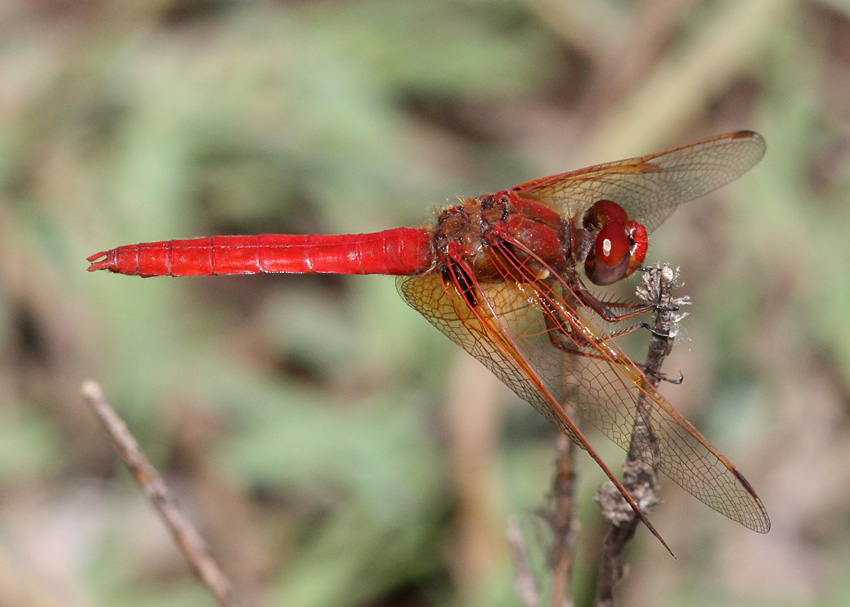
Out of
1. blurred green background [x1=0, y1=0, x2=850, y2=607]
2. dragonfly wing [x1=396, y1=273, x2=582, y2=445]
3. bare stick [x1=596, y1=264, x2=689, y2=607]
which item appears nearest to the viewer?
bare stick [x1=596, y1=264, x2=689, y2=607]

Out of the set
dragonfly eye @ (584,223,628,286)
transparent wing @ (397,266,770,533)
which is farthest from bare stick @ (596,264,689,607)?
dragonfly eye @ (584,223,628,286)

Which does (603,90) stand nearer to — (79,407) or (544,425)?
(544,425)

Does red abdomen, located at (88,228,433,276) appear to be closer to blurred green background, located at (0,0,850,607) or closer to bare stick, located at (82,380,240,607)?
blurred green background, located at (0,0,850,607)

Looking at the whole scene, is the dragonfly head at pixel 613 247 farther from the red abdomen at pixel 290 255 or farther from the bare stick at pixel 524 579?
the bare stick at pixel 524 579

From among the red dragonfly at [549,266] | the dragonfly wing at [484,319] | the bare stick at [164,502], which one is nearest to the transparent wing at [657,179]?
the red dragonfly at [549,266]

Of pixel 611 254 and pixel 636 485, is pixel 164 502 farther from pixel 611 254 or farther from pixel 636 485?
pixel 611 254

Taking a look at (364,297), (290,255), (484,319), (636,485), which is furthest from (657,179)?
(364,297)
